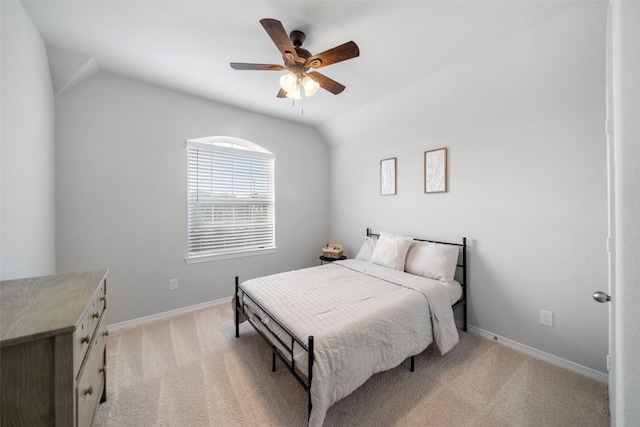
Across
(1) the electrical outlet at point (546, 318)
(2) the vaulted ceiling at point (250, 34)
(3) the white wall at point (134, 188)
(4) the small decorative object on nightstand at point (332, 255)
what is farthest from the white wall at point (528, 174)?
(3) the white wall at point (134, 188)

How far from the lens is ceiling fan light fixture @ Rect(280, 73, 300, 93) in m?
1.87

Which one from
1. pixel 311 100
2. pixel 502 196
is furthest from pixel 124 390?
pixel 502 196

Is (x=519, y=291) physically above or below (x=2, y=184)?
below

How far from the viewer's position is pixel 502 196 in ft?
7.66

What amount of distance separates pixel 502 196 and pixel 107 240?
409cm

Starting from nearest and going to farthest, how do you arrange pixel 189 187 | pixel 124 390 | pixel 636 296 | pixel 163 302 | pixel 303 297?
pixel 636 296, pixel 124 390, pixel 303 297, pixel 163 302, pixel 189 187

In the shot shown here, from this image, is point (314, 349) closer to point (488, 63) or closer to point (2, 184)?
point (2, 184)

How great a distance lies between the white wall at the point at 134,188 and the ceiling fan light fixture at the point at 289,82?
1633 mm

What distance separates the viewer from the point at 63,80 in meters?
2.19

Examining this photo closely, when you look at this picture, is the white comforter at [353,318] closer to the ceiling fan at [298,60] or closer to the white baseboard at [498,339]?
the white baseboard at [498,339]

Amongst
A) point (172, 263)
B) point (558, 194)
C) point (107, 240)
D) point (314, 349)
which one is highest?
point (558, 194)

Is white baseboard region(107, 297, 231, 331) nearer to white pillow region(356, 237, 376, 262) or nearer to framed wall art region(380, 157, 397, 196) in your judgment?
white pillow region(356, 237, 376, 262)

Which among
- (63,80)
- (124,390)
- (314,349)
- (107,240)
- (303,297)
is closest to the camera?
(314,349)

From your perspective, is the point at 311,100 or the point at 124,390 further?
the point at 311,100
